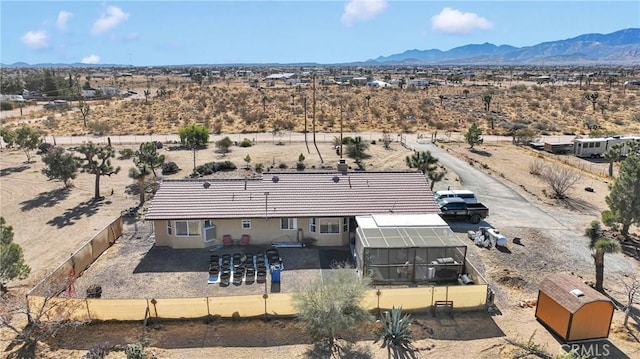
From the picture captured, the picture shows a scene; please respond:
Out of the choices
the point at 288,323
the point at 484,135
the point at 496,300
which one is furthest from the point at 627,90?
the point at 288,323

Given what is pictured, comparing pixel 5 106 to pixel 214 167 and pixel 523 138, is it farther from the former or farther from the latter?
pixel 523 138

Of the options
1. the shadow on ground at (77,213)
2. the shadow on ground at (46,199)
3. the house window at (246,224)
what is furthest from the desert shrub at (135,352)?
the shadow on ground at (46,199)

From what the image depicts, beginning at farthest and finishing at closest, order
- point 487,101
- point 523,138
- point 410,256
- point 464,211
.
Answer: point 487,101 → point 523,138 → point 464,211 → point 410,256

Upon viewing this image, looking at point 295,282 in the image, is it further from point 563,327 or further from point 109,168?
point 109,168

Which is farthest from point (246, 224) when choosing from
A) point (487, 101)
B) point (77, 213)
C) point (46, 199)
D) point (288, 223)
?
point (487, 101)

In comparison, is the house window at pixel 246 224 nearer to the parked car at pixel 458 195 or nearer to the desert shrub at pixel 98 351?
the desert shrub at pixel 98 351

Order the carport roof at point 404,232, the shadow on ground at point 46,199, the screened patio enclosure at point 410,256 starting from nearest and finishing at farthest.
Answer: the screened patio enclosure at point 410,256 → the carport roof at point 404,232 → the shadow on ground at point 46,199

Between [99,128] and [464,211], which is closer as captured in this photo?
[464,211]
